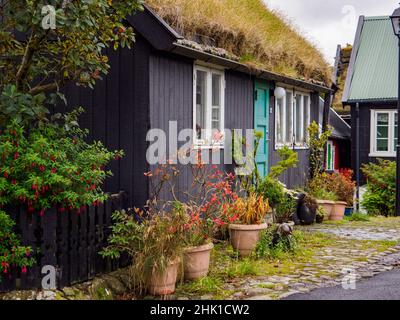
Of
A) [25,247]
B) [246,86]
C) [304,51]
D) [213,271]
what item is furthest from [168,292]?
[304,51]

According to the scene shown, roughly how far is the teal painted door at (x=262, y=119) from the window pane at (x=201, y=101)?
221 centimetres

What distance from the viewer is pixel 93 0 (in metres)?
7.20

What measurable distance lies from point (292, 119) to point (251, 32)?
3.70m

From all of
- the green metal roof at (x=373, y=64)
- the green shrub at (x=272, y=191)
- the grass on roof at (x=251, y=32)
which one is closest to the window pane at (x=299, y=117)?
the grass on roof at (x=251, y=32)

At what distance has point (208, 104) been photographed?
1055cm

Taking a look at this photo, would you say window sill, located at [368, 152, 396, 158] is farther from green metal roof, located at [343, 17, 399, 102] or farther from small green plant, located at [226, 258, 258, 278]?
small green plant, located at [226, 258, 258, 278]

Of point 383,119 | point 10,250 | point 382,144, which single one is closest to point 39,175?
point 10,250

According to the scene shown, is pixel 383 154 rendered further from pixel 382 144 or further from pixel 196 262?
pixel 196 262

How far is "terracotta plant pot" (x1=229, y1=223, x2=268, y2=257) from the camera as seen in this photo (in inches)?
353

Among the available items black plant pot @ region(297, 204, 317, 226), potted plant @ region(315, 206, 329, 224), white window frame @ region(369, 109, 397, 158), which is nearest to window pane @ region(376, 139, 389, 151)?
white window frame @ region(369, 109, 397, 158)

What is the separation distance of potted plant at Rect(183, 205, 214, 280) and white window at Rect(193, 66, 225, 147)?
2.55 meters

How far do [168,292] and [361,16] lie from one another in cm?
2116

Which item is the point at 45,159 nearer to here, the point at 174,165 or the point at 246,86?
the point at 174,165

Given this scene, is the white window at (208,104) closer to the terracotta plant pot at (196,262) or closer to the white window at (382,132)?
the terracotta plant pot at (196,262)
